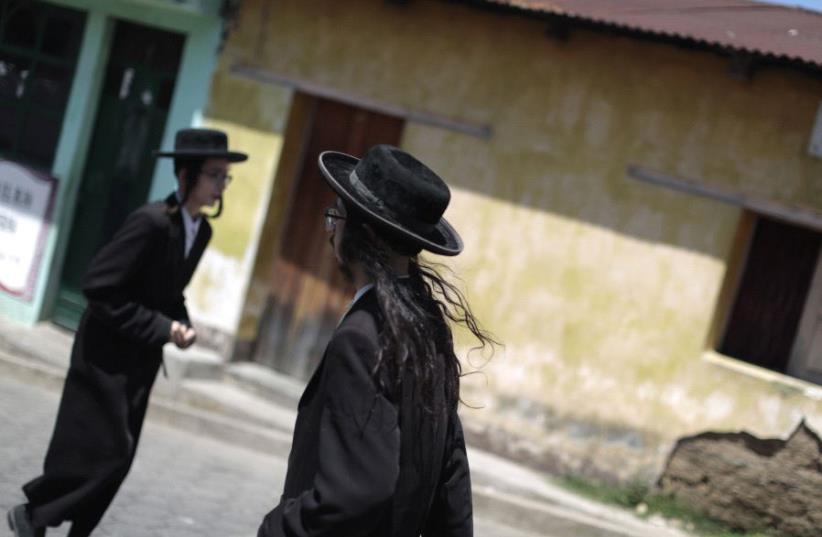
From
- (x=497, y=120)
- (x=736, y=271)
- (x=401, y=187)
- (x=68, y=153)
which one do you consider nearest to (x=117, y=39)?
(x=68, y=153)

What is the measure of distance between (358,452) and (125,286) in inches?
90.8

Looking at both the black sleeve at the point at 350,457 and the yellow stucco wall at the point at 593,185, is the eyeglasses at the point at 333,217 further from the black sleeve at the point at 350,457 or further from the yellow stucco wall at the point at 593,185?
the yellow stucco wall at the point at 593,185

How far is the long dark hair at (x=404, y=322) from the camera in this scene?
2.83 metres

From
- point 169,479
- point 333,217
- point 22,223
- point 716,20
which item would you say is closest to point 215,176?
point 333,217

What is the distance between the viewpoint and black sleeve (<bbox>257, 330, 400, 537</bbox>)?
2676 millimetres

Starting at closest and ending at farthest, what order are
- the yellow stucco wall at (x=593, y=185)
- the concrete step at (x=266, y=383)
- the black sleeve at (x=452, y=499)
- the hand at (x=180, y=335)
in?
1. the black sleeve at (x=452, y=499)
2. the hand at (x=180, y=335)
3. the yellow stucco wall at (x=593, y=185)
4. the concrete step at (x=266, y=383)

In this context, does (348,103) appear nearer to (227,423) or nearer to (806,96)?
(227,423)

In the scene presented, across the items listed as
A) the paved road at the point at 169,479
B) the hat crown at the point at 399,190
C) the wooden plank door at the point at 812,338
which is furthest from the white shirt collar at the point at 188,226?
the wooden plank door at the point at 812,338

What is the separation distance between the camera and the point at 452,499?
314 cm

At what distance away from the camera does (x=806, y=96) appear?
8.43 meters

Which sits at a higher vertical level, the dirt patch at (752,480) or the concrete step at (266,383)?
the dirt patch at (752,480)

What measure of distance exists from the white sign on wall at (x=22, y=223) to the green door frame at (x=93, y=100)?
0.23 feet

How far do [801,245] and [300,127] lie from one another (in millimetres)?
4183

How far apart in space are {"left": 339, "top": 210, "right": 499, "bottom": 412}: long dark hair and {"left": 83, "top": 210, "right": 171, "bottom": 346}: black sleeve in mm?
1944
